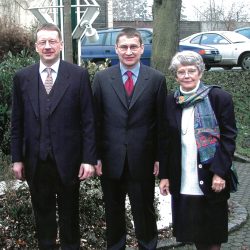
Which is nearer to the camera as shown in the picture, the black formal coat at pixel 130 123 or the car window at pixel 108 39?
the black formal coat at pixel 130 123

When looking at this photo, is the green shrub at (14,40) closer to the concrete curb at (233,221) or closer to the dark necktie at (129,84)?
the concrete curb at (233,221)

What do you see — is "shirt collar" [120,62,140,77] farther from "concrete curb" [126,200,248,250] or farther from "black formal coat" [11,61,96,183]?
"concrete curb" [126,200,248,250]

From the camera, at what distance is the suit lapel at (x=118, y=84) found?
4.27 m

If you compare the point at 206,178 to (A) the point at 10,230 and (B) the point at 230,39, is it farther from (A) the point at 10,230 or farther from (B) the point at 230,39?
(B) the point at 230,39

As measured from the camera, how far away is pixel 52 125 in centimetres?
418

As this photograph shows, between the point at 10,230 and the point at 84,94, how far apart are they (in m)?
1.69

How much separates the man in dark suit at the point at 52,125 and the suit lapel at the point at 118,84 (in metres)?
0.22

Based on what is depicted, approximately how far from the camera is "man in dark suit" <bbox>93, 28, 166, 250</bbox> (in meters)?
4.27

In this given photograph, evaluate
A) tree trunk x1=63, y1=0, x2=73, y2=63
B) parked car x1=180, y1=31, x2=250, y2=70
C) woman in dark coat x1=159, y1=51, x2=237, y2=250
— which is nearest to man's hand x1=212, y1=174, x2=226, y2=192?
woman in dark coat x1=159, y1=51, x2=237, y2=250

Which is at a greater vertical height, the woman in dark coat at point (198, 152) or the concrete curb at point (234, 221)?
the woman in dark coat at point (198, 152)

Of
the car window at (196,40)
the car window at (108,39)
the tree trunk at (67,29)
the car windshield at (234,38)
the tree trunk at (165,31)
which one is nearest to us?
the tree trunk at (67,29)

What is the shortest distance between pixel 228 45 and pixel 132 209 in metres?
16.0

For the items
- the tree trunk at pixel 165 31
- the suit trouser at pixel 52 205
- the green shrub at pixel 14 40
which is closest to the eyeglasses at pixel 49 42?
the suit trouser at pixel 52 205

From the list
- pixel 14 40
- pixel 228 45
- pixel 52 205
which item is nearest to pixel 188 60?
pixel 52 205
